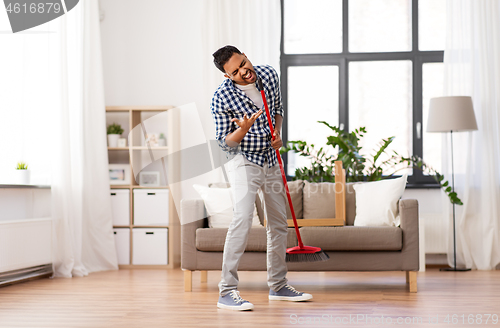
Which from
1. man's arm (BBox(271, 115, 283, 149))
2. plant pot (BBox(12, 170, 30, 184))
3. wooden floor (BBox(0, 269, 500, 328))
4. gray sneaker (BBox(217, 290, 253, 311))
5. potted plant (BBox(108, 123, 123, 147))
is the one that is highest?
potted plant (BBox(108, 123, 123, 147))

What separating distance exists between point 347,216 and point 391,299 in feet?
2.86

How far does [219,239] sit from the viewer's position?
10.1 ft

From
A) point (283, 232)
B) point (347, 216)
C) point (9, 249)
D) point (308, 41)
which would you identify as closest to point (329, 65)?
point (308, 41)

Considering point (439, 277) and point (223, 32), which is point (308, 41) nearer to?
point (223, 32)

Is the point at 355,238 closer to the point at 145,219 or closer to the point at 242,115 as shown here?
the point at 242,115

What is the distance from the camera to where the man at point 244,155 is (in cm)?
252

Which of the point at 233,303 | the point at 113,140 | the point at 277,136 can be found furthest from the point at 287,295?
the point at 113,140

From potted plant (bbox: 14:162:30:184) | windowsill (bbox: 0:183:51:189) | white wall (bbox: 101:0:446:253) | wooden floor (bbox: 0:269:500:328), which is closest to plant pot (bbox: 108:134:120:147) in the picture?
white wall (bbox: 101:0:446:253)

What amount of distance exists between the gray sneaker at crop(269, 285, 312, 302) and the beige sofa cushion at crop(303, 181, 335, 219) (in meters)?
0.90

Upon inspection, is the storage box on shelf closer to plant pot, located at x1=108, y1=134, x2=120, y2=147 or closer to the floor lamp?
plant pot, located at x1=108, y1=134, x2=120, y2=147

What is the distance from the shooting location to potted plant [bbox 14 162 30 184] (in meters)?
3.66

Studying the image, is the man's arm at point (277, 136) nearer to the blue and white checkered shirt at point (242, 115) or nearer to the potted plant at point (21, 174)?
the blue and white checkered shirt at point (242, 115)

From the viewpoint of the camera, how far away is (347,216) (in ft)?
11.8

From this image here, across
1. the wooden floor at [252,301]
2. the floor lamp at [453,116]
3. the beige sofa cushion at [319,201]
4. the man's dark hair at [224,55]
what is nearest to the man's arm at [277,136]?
the man's dark hair at [224,55]
